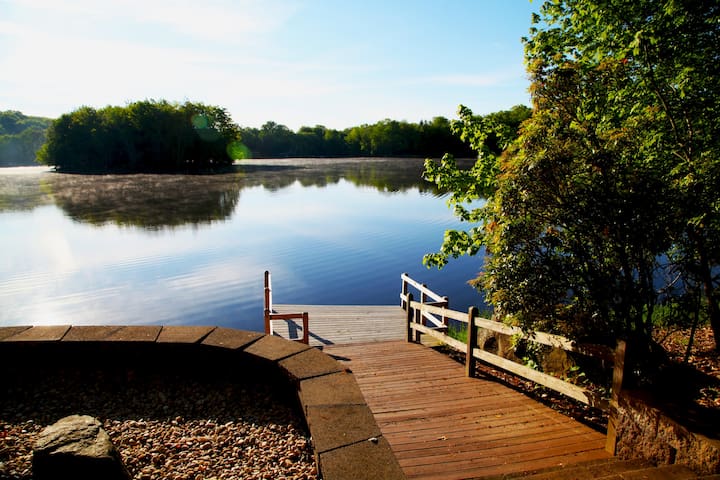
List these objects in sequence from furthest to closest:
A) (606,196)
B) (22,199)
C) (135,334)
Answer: (22,199)
(135,334)
(606,196)

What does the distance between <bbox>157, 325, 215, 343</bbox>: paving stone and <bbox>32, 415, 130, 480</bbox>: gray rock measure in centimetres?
165

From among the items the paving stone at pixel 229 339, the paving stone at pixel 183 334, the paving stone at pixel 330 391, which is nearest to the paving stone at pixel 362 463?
the paving stone at pixel 330 391

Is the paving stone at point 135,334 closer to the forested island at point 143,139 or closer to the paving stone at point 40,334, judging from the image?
the paving stone at point 40,334

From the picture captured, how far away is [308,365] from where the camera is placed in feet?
14.9

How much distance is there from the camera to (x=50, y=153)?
94625 millimetres

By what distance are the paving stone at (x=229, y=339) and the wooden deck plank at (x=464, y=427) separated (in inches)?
71.9

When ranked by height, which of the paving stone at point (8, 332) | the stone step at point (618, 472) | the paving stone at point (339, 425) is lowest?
the stone step at point (618, 472)

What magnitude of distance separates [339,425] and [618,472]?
7.62 ft

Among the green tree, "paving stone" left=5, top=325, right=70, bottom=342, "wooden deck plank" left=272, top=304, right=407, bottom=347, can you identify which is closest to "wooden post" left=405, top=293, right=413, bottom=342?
"wooden deck plank" left=272, top=304, right=407, bottom=347

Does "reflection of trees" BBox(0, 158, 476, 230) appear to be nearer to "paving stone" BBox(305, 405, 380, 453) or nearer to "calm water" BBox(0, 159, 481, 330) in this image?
"calm water" BBox(0, 159, 481, 330)

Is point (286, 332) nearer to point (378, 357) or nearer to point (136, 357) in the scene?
point (378, 357)

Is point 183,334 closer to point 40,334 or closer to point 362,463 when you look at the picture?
point 40,334

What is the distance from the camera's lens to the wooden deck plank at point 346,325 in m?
11.9

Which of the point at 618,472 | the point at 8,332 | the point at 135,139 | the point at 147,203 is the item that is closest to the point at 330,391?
the point at 618,472
